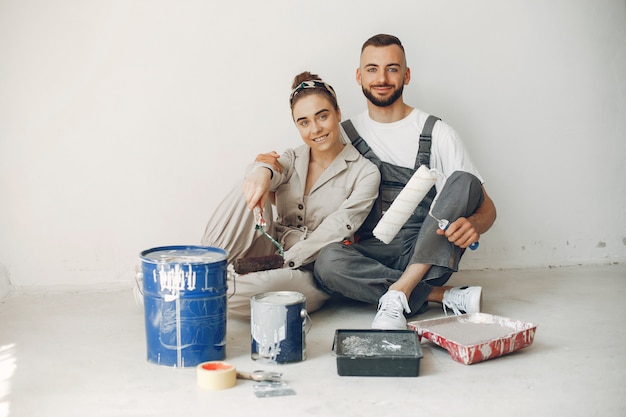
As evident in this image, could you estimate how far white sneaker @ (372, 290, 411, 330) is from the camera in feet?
9.26

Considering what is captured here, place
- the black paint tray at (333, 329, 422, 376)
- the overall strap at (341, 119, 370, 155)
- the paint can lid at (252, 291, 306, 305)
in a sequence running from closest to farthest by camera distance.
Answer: the black paint tray at (333, 329, 422, 376), the paint can lid at (252, 291, 306, 305), the overall strap at (341, 119, 370, 155)

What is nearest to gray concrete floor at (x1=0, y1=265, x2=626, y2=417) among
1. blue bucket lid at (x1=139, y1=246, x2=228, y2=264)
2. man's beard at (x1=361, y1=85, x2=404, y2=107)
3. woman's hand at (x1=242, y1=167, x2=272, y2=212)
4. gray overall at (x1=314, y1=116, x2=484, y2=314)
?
gray overall at (x1=314, y1=116, x2=484, y2=314)

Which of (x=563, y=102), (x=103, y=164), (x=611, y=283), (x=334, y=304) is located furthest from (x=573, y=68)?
(x=103, y=164)

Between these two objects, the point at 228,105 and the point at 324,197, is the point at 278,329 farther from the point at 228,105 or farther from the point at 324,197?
the point at 228,105

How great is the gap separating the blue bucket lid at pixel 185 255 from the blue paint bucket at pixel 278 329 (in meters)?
0.21

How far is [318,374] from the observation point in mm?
2422

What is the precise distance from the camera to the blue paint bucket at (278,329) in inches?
96.7

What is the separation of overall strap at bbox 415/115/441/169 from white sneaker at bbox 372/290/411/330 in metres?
0.74

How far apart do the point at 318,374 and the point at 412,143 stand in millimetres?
→ 1451

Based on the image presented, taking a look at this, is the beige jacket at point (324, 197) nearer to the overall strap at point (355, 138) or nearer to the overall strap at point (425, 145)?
the overall strap at point (355, 138)

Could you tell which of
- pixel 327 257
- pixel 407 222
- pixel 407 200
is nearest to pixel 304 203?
pixel 327 257

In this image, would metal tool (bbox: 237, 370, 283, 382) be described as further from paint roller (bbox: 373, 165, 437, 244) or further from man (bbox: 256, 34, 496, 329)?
paint roller (bbox: 373, 165, 437, 244)

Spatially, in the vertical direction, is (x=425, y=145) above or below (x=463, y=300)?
above

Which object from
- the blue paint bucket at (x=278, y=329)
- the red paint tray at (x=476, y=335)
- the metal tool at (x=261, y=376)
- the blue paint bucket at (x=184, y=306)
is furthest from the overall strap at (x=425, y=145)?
the metal tool at (x=261, y=376)
